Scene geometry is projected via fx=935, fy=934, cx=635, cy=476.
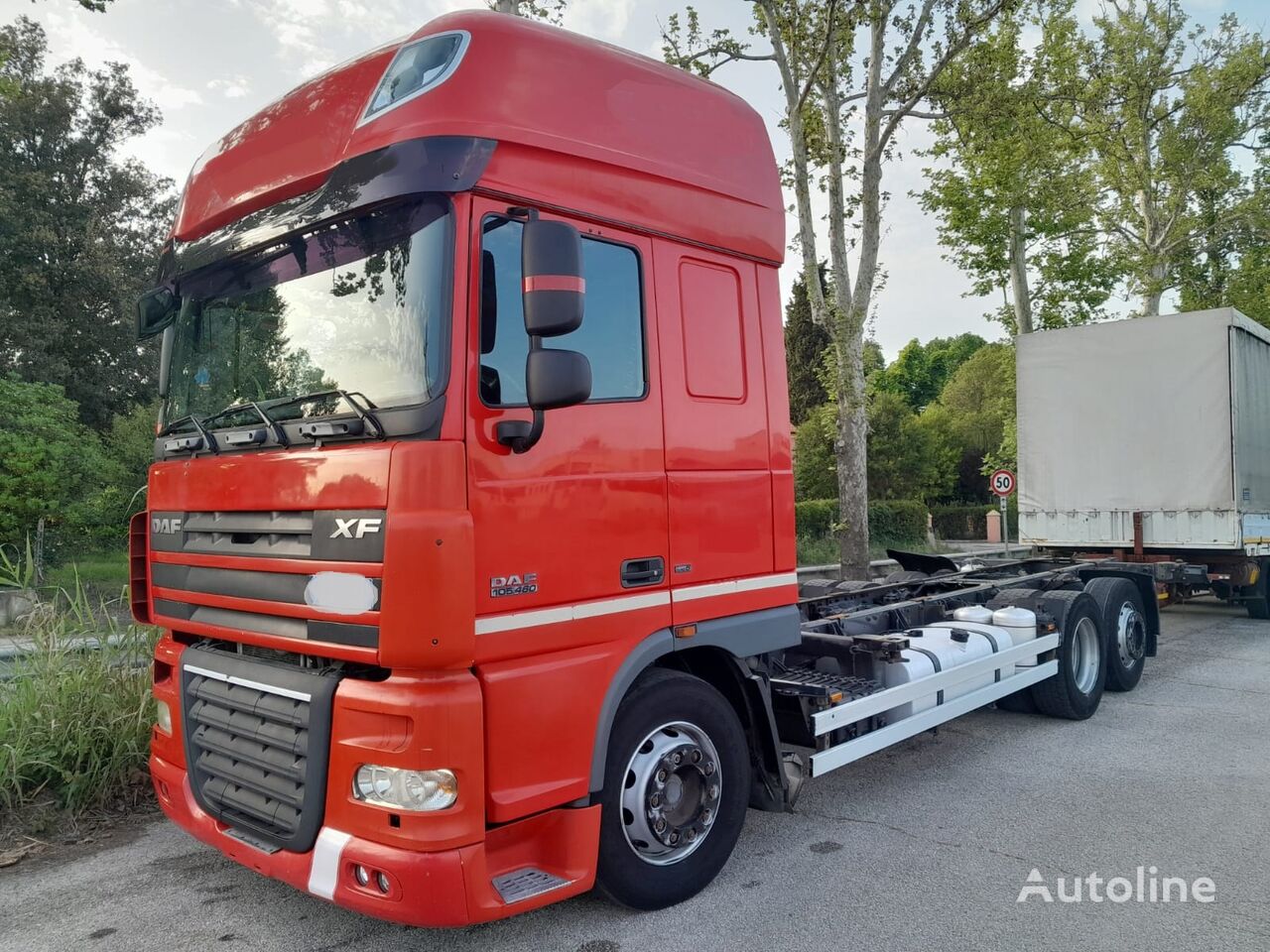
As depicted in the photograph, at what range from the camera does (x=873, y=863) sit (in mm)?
4391

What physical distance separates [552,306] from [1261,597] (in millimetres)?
12110

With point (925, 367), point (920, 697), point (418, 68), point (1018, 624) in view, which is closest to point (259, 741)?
point (418, 68)

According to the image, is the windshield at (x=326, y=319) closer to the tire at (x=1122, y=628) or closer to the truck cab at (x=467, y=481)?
the truck cab at (x=467, y=481)

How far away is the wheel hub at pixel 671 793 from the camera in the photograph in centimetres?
375

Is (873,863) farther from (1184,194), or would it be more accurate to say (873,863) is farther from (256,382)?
(1184,194)

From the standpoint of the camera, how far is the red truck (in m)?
3.11

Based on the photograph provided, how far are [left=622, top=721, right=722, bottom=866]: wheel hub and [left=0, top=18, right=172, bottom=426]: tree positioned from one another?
939 inches

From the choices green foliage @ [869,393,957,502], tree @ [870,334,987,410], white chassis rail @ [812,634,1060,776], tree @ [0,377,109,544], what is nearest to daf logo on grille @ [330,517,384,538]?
white chassis rail @ [812,634,1060,776]

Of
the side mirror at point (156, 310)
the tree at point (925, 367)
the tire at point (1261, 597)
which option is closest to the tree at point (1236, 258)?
the tire at point (1261, 597)

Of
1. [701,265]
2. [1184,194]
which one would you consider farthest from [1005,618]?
[1184,194]

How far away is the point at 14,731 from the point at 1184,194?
94.6 ft

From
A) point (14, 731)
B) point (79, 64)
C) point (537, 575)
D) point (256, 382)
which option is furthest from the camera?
point (79, 64)

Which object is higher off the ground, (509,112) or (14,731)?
(509,112)

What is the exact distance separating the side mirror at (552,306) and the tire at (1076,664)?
5.22m
